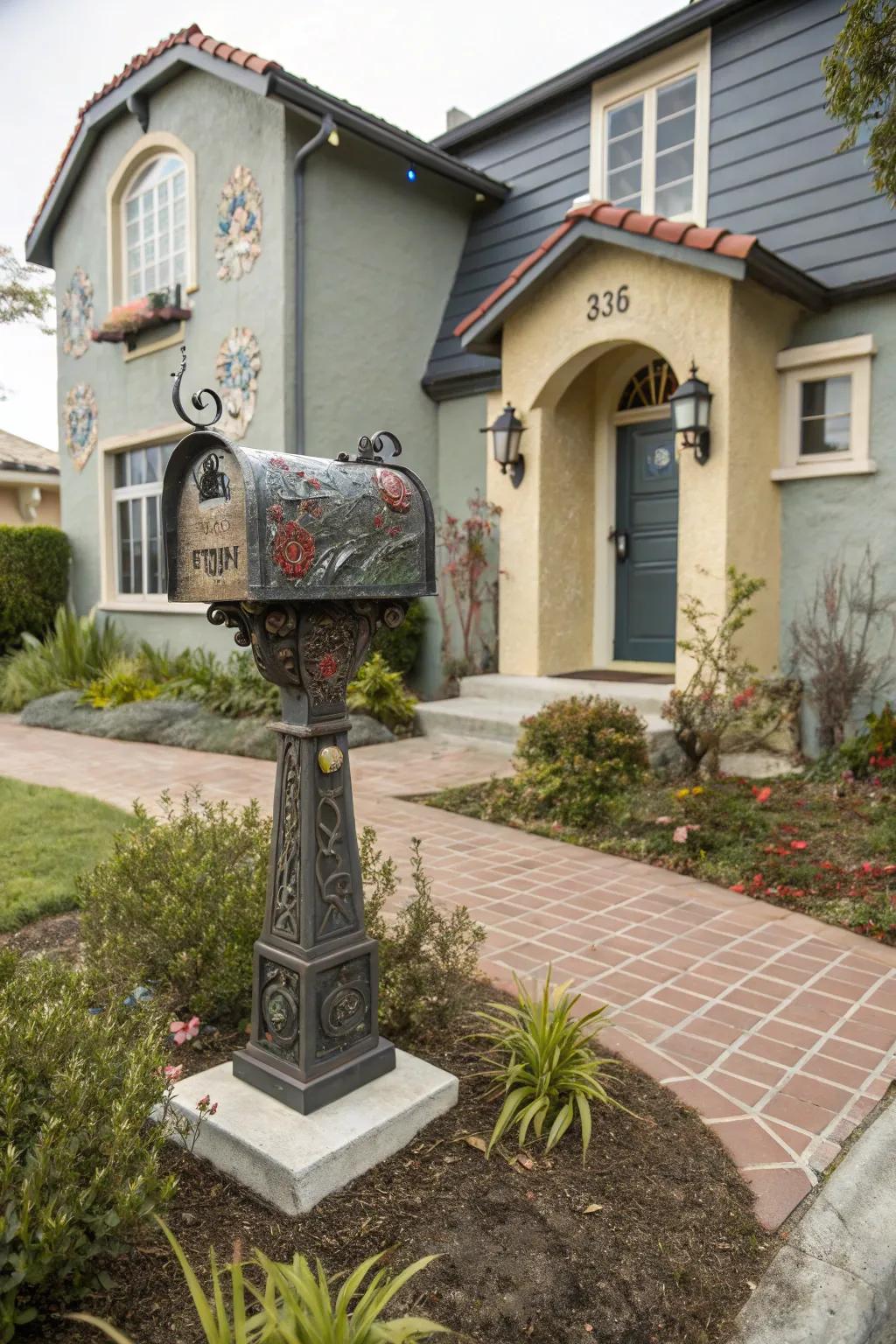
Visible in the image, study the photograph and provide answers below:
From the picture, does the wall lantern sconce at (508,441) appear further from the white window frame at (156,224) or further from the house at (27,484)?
the house at (27,484)

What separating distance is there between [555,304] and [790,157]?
2168mm

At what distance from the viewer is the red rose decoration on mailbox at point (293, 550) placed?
6.52 feet

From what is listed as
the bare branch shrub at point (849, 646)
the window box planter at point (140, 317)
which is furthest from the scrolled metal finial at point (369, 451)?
the window box planter at point (140, 317)

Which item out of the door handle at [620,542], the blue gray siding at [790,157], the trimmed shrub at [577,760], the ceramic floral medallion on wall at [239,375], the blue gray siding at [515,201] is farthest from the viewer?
the blue gray siding at [515,201]

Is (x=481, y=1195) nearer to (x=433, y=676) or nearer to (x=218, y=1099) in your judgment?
(x=218, y=1099)

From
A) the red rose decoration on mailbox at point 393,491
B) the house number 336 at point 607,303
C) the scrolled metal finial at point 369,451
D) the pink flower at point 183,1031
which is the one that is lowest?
the pink flower at point 183,1031

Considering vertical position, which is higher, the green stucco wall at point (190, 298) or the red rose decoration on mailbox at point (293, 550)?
the green stucco wall at point (190, 298)

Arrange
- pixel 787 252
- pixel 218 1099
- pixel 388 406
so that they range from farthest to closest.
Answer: pixel 388 406 < pixel 787 252 < pixel 218 1099

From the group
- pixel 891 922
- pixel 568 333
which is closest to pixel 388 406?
pixel 568 333

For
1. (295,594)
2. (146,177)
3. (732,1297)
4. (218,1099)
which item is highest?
(146,177)

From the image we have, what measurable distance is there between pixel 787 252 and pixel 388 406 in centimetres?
402

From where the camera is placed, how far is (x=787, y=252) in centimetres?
742

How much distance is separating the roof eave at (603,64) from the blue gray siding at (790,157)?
0.21 m

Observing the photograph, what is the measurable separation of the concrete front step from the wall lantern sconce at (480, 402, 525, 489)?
1.82 m
